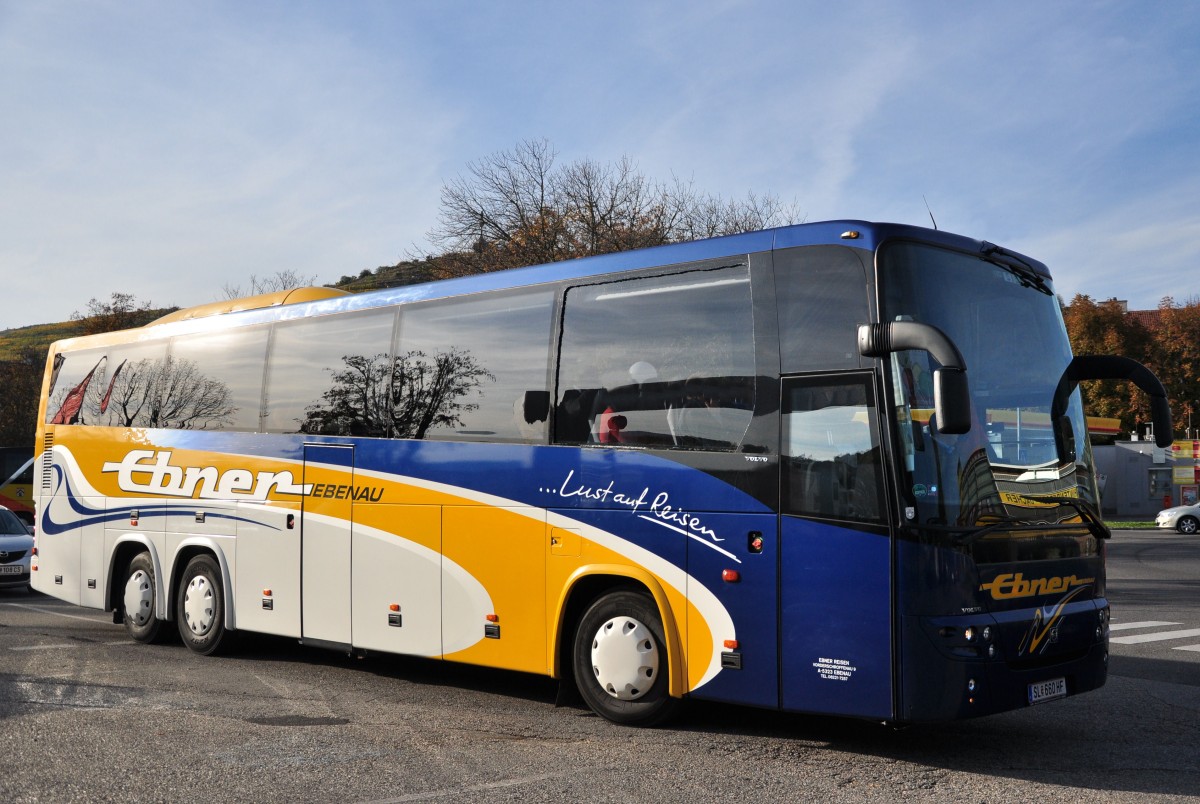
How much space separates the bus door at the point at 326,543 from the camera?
423 inches


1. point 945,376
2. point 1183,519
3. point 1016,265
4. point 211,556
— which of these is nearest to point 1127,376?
point 1016,265

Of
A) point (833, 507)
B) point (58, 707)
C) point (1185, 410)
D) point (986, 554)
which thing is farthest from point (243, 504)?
point (1185, 410)

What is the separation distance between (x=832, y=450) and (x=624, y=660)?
2.23m

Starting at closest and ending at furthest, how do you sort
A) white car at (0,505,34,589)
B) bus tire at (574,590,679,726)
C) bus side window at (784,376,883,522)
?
1. bus side window at (784,376,883,522)
2. bus tire at (574,590,679,726)
3. white car at (0,505,34,589)

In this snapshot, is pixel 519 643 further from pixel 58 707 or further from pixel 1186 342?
pixel 1186 342

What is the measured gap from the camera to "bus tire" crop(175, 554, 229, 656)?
12.2 meters

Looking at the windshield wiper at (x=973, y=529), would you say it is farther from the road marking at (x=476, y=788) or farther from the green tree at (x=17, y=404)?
the green tree at (x=17, y=404)

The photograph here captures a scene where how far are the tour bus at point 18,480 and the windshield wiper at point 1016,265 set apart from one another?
31.7 m

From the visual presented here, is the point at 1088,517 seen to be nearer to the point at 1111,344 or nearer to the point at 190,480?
the point at 190,480

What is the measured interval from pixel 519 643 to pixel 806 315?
11.4 feet

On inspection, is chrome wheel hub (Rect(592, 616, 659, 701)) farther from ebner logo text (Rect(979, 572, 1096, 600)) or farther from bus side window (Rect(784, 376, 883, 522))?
ebner logo text (Rect(979, 572, 1096, 600))

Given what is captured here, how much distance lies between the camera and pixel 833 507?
729cm

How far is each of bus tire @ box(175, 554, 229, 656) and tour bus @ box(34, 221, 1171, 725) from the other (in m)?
0.77

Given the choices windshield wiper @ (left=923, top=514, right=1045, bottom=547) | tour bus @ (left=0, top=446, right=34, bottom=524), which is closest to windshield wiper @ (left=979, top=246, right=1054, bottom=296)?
windshield wiper @ (left=923, top=514, right=1045, bottom=547)
